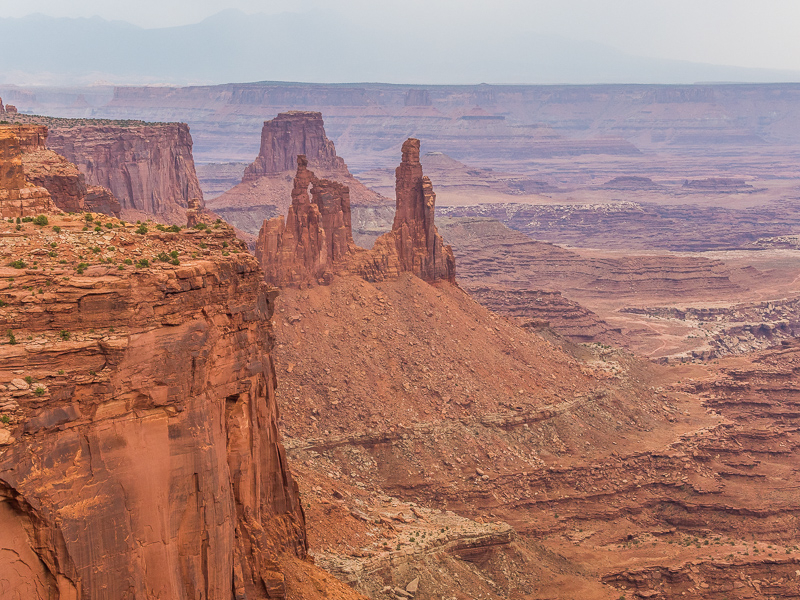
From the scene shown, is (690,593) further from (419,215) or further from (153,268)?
(153,268)

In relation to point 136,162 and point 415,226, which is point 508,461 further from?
point 136,162

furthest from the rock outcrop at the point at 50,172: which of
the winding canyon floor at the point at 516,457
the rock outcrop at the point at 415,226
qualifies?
the rock outcrop at the point at 415,226

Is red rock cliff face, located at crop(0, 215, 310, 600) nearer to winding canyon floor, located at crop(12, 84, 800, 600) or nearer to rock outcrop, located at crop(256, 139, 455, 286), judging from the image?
winding canyon floor, located at crop(12, 84, 800, 600)

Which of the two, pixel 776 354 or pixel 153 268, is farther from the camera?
pixel 776 354

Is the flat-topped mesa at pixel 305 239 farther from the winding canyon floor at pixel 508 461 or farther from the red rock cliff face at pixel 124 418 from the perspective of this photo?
the red rock cliff face at pixel 124 418

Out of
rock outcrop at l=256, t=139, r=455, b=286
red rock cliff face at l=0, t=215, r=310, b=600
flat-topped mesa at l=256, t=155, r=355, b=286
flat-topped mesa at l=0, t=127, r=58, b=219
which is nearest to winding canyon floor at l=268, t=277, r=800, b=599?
rock outcrop at l=256, t=139, r=455, b=286

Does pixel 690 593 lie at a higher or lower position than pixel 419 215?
lower

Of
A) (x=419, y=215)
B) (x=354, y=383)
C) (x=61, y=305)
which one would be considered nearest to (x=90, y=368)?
(x=61, y=305)
